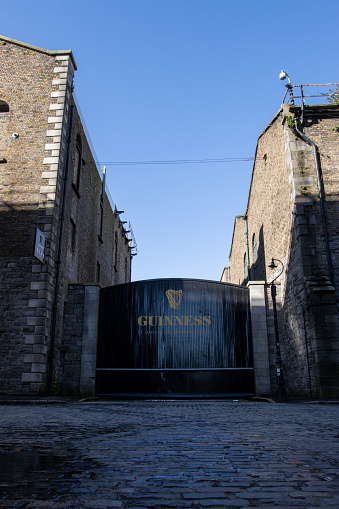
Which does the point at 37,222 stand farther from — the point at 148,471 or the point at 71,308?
the point at 148,471

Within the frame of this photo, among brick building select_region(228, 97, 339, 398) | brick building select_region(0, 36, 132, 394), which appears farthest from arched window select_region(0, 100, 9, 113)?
brick building select_region(228, 97, 339, 398)

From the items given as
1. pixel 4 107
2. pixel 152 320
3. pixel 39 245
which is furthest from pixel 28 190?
pixel 152 320

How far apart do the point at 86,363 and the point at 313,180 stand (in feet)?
36.9

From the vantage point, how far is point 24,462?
11.8ft

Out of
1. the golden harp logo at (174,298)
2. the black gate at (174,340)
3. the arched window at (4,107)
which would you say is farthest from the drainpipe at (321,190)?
the arched window at (4,107)

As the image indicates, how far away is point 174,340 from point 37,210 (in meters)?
7.48

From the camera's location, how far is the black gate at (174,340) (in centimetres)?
1733

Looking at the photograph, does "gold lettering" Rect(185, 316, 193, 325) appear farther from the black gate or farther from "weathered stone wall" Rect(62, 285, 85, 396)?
"weathered stone wall" Rect(62, 285, 85, 396)

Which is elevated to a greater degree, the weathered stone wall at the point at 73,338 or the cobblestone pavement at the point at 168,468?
the weathered stone wall at the point at 73,338

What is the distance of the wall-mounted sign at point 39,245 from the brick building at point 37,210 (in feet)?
0.11

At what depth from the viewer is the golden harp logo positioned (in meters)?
18.2

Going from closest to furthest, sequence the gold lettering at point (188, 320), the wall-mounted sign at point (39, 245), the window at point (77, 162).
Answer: the wall-mounted sign at point (39, 245) < the gold lettering at point (188, 320) < the window at point (77, 162)

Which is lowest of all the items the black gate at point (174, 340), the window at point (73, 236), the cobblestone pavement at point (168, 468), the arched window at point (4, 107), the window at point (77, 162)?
the cobblestone pavement at point (168, 468)

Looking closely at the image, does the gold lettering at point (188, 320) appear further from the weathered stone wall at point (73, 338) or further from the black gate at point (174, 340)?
the weathered stone wall at point (73, 338)
